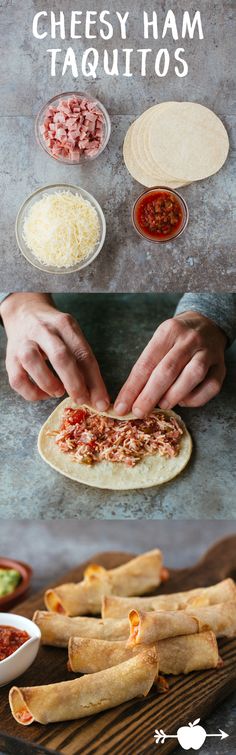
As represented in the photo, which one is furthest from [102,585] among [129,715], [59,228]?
[59,228]

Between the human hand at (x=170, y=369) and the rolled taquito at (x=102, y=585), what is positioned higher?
the human hand at (x=170, y=369)

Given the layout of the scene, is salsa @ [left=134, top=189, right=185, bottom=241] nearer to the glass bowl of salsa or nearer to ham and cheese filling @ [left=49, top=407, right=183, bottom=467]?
the glass bowl of salsa

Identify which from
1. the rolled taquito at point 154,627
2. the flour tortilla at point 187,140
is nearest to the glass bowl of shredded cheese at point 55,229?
the flour tortilla at point 187,140

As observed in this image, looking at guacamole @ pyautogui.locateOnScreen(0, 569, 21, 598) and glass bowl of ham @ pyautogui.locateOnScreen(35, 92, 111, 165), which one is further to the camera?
guacamole @ pyautogui.locateOnScreen(0, 569, 21, 598)

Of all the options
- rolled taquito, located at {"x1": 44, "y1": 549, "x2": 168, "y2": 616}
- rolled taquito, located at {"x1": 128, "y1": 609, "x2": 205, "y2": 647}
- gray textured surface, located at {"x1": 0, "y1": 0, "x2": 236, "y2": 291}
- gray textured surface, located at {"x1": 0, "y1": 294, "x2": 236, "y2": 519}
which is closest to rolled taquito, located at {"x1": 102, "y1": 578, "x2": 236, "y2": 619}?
rolled taquito, located at {"x1": 44, "y1": 549, "x2": 168, "y2": 616}

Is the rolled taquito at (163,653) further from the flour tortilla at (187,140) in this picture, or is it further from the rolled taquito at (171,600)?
the flour tortilla at (187,140)
